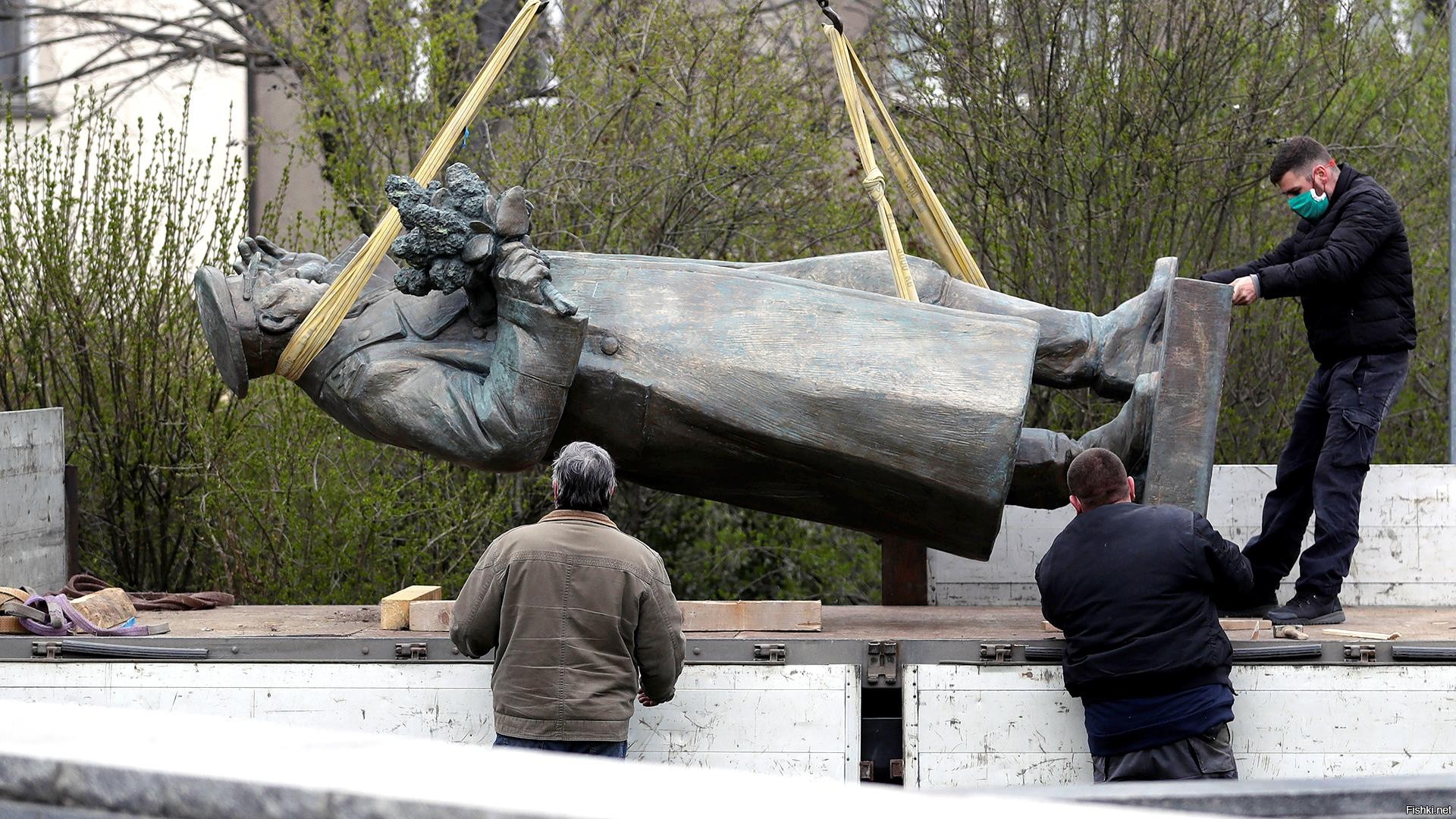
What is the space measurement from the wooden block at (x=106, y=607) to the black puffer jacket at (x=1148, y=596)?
2.79m

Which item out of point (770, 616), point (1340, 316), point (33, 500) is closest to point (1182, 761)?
point (770, 616)

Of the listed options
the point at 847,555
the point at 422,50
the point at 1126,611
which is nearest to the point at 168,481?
the point at 422,50

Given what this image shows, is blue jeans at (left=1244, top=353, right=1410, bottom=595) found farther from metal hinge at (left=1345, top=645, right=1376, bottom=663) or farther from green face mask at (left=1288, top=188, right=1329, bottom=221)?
metal hinge at (left=1345, top=645, right=1376, bottom=663)

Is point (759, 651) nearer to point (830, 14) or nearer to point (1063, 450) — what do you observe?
point (1063, 450)

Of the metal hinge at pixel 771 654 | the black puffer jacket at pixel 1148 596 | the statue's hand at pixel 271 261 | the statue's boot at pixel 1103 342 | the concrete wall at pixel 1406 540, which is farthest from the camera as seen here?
the concrete wall at pixel 1406 540

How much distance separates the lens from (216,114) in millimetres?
14219

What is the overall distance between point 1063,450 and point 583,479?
1697 mm

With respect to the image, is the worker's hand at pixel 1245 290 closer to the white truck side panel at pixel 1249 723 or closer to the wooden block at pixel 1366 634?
the wooden block at pixel 1366 634

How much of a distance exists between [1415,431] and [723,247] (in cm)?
376

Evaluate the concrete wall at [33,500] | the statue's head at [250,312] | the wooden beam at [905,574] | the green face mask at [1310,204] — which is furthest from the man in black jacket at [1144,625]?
the concrete wall at [33,500]

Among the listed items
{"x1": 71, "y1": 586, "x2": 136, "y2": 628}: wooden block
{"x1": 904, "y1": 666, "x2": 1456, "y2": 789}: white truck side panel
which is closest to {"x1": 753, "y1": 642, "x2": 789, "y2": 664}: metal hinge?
{"x1": 904, "y1": 666, "x2": 1456, "y2": 789}: white truck side panel

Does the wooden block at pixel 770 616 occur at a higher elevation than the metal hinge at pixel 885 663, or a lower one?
higher

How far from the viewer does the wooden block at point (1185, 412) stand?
4.57m

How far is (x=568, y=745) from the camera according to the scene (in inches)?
147
